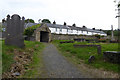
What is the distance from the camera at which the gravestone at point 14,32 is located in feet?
36.4

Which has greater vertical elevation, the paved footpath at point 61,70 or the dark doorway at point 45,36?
the dark doorway at point 45,36

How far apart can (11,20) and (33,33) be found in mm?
14670

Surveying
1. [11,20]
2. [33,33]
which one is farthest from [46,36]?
[11,20]

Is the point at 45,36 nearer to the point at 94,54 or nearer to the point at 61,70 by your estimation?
the point at 94,54

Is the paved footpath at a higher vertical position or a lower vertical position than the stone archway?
lower

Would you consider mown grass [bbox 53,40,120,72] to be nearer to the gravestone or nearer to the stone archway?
the gravestone

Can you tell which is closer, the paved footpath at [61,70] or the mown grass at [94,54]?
the paved footpath at [61,70]

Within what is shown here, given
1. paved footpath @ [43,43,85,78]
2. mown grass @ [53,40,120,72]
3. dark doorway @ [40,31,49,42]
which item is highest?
dark doorway @ [40,31,49,42]

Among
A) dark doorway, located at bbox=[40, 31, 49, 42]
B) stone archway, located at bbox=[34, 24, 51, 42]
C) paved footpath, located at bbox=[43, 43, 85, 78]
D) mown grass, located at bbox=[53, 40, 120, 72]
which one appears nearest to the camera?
paved footpath, located at bbox=[43, 43, 85, 78]

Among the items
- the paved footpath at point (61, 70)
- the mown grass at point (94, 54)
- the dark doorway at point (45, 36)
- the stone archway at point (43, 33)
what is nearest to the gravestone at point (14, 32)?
the paved footpath at point (61, 70)

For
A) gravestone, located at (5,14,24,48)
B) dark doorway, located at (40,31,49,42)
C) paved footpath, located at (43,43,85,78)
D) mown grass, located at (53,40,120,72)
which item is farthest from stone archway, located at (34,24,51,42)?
paved footpath, located at (43,43,85,78)

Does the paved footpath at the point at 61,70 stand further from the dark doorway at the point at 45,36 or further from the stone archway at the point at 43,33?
the dark doorway at the point at 45,36

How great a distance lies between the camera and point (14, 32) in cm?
1142

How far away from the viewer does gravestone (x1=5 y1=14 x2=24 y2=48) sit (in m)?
Answer: 11.1
